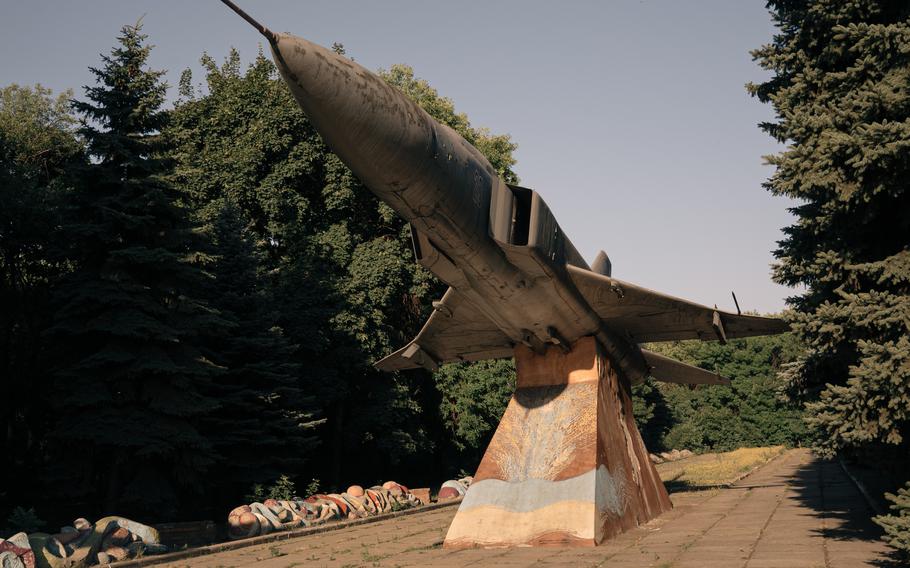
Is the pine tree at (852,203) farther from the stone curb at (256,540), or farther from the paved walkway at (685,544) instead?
the stone curb at (256,540)

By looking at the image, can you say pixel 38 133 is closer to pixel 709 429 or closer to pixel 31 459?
pixel 31 459

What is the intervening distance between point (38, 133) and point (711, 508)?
29.8m

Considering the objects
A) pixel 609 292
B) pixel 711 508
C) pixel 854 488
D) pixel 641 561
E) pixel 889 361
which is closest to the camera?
pixel 889 361

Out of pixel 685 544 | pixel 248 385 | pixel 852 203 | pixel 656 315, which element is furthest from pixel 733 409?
pixel 852 203

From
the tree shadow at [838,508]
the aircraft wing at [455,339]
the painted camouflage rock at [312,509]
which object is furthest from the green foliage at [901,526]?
the painted camouflage rock at [312,509]

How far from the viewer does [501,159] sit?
32.4 metres

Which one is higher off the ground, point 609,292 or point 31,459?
point 609,292

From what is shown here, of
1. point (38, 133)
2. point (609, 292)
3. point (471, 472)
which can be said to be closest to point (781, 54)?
point (609, 292)

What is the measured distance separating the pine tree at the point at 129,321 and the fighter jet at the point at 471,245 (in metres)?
5.47

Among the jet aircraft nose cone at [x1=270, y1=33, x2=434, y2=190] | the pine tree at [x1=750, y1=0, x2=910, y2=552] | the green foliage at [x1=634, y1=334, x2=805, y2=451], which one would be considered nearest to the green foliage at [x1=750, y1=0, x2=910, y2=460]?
the pine tree at [x1=750, y1=0, x2=910, y2=552]

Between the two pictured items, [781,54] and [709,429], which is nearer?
[781,54]

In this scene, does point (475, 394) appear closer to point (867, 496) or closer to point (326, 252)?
point (326, 252)

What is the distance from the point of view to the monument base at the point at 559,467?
1138 centimetres

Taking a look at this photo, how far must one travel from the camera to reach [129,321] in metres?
16.4
